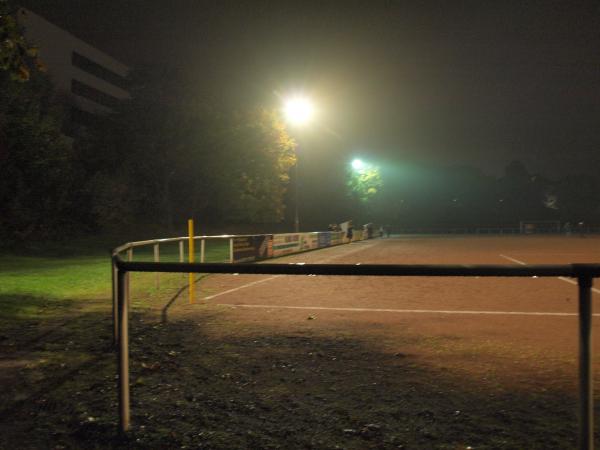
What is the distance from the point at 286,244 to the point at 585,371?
24.8 metres

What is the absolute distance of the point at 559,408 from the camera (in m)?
3.86

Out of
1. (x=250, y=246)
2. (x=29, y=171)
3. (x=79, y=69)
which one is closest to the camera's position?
(x=250, y=246)

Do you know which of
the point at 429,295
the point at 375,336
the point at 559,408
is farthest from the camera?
the point at 429,295

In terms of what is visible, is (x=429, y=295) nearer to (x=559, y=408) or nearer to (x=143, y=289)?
(x=143, y=289)

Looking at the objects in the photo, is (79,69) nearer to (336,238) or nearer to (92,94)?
(92,94)

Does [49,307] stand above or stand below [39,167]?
below

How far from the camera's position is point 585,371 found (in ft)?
8.35

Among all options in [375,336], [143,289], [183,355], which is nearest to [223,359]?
[183,355]

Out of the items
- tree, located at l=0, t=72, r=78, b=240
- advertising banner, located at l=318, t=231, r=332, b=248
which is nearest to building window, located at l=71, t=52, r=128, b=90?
advertising banner, located at l=318, t=231, r=332, b=248

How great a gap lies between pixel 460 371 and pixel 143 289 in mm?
8828

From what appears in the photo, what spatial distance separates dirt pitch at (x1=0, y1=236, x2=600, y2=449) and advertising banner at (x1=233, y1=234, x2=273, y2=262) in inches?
364

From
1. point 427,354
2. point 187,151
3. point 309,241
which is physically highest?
point 187,151

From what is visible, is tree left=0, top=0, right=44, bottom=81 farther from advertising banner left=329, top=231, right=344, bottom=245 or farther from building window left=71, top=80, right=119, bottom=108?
building window left=71, top=80, right=119, bottom=108

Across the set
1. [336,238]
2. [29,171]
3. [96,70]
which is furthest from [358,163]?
[29,171]
